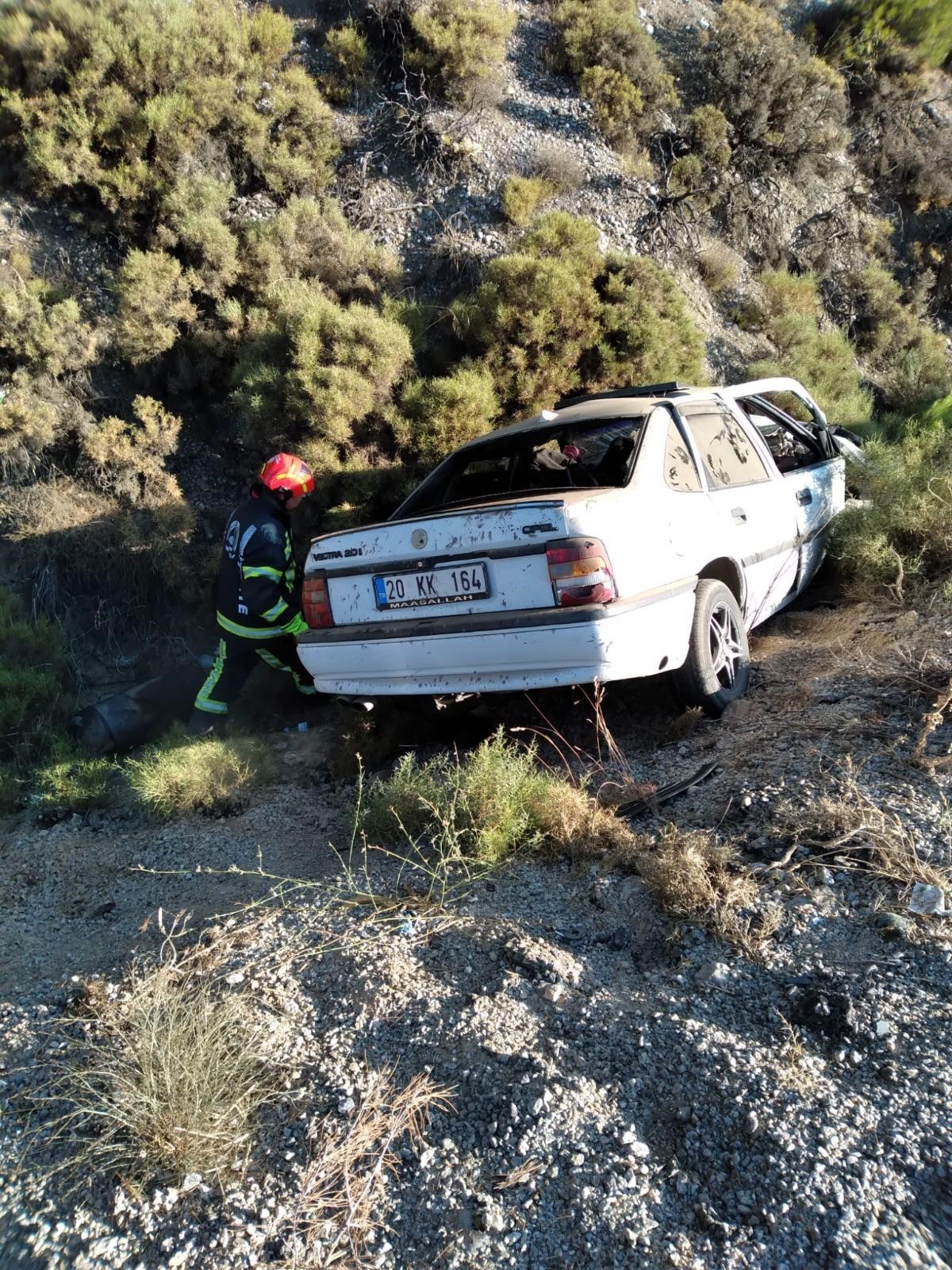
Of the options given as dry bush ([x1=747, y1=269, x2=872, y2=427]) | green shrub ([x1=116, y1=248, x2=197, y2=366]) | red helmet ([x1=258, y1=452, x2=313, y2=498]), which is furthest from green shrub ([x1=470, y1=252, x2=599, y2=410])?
red helmet ([x1=258, y1=452, x2=313, y2=498])

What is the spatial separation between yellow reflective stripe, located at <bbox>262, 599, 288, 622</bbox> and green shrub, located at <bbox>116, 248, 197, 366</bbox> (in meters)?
3.68

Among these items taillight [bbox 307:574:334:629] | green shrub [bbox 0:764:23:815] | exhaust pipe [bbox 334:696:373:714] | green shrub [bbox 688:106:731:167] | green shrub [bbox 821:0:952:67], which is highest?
green shrub [bbox 821:0:952:67]

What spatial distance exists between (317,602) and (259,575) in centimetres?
96

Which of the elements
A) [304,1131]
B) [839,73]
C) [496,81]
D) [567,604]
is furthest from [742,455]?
[839,73]

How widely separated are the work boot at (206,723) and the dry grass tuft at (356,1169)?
12.4 ft

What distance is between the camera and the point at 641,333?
8.65 meters

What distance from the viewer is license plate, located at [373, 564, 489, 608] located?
14.1 feet

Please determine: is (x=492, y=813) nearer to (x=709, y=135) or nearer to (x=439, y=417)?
(x=439, y=417)

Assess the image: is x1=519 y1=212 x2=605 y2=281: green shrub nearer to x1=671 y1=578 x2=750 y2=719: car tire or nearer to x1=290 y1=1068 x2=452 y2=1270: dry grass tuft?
x1=671 y1=578 x2=750 y2=719: car tire

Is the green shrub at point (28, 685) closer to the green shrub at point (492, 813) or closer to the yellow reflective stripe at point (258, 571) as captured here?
the yellow reflective stripe at point (258, 571)

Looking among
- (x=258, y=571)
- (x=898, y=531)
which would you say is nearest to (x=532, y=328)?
(x=898, y=531)

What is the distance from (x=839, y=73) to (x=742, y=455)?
12.6 metres

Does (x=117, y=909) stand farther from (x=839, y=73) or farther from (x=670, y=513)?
(x=839, y=73)

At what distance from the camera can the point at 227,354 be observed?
8305 millimetres
